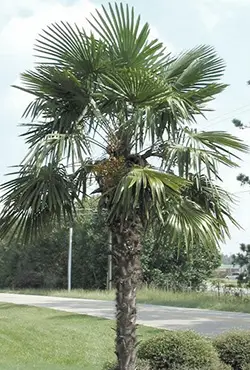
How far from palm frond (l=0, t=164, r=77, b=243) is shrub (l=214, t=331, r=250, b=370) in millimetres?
3444

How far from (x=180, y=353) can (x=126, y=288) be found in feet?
6.89

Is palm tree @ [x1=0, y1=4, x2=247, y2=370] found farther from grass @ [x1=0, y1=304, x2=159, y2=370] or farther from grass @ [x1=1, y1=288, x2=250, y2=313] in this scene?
grass @ [x1=1, y1=288, x2=250, y2=313]

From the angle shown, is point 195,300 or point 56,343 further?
point 195,300

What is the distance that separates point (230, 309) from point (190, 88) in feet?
66.8

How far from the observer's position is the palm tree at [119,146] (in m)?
7.62

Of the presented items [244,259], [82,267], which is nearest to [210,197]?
[244,259]

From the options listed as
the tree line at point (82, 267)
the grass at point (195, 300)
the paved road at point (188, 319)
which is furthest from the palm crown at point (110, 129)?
the tree line at point (82, 267)

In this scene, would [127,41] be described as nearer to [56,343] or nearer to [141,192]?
[141,192]

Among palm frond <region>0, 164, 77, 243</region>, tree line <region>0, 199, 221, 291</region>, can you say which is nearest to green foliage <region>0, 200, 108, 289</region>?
tree line <region>0, 199, 221, 291</region>

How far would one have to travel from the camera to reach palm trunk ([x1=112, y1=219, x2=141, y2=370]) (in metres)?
7.57

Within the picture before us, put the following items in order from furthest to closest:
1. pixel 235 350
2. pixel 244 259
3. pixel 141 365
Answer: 1. pixel 244 259
2. pixel 235 350
3. pixel 141 365

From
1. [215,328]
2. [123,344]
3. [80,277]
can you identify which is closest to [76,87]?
[123,344]

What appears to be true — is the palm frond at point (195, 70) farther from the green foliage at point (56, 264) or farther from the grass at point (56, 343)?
the green foliage at point (56, 264)

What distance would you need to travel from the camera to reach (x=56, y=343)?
15172mm
